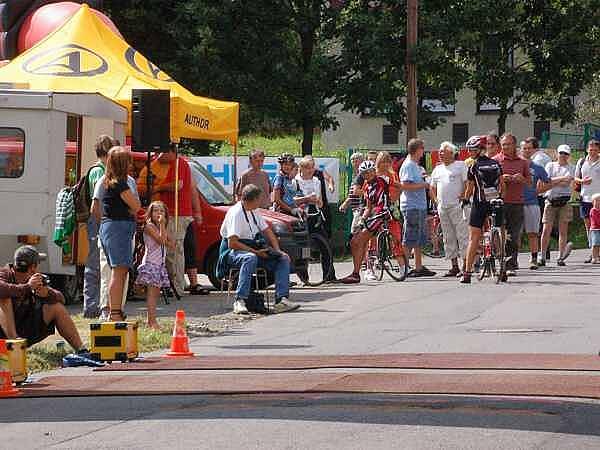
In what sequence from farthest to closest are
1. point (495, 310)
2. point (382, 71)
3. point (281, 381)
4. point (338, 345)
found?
point (382, 71) < point (495, 310) < point (338, 345) < point (281, 381)

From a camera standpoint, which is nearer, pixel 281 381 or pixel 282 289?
A: pixel 281 381

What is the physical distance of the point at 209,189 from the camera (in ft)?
70.8

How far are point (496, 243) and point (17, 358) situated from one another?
31.7 ft

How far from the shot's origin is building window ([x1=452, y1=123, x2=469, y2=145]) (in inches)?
2677

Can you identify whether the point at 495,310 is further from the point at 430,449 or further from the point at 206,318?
the point at 430,449

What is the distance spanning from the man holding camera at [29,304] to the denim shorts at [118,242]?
7.11ft

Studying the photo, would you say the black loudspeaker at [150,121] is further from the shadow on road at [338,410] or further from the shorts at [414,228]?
the shadow on road at [338,410]

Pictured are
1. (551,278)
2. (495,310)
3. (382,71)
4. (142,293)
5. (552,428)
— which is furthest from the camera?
(382,71)

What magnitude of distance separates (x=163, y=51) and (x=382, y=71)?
5.50 metres

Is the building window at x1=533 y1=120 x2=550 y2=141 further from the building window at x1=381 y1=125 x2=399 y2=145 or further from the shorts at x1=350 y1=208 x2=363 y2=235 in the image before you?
the shorts at x1=350 y1=208 x2=363 y2=235

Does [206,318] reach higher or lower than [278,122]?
lower

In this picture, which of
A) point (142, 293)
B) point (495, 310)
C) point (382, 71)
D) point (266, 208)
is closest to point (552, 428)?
point (495, 310)

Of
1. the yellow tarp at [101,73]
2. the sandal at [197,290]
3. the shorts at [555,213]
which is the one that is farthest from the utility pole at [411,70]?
the sandal at [197,290]

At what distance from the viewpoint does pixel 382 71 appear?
36625 millimetres
